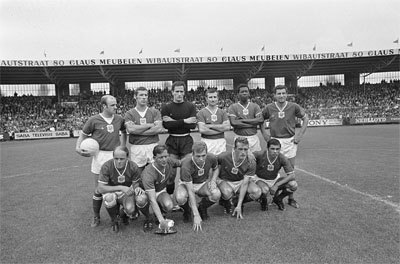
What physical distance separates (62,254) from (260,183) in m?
2.94

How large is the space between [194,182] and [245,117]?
1590 mm

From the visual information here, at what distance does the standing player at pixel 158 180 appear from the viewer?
13.5 ft

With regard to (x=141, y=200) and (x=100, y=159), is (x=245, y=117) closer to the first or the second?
(x=141, y=200)

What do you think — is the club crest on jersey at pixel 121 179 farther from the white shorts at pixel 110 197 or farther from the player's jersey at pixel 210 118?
the player's jersey at pixel 210 118

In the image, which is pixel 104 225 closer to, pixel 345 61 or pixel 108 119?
pixel 108 119

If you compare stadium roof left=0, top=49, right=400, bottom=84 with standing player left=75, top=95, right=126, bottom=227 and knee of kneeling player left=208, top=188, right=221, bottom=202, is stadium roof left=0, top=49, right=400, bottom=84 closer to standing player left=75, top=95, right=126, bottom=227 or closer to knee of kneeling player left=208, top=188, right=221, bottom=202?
standing player left=75, top=95, right=126, bottom=227

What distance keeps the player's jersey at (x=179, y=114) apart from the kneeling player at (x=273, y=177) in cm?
120

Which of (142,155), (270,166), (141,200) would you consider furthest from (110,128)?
(270,166)

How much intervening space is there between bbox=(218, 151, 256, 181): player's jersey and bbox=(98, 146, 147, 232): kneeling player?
1275mm

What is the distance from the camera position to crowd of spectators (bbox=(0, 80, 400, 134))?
3002cm

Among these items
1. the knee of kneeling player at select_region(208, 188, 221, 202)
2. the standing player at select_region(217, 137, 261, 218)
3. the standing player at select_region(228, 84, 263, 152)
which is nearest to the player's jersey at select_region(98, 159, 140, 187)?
the knee of kneeling player at select_region(208, 188, 221, 202)

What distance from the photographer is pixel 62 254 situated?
3.52 meters

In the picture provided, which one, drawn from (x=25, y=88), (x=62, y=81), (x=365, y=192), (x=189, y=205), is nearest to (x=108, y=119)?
(x=189, y=205)

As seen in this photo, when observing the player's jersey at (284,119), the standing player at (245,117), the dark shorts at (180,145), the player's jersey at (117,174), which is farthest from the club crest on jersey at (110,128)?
the player's jersey at (284,119)
